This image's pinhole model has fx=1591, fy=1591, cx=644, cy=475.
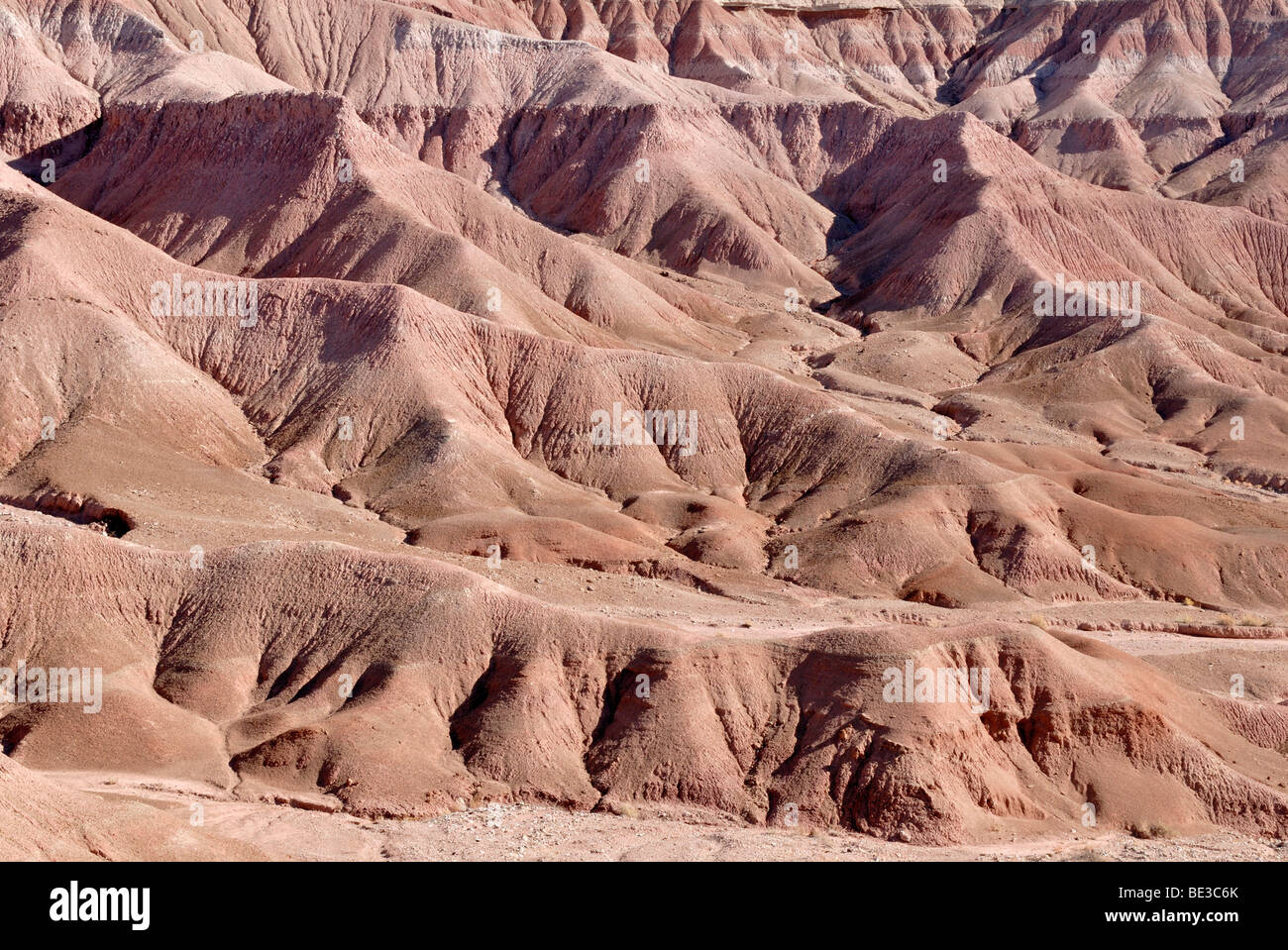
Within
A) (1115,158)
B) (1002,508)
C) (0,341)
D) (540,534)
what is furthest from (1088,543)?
(1115,158)

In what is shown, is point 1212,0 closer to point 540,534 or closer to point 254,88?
point 254,88

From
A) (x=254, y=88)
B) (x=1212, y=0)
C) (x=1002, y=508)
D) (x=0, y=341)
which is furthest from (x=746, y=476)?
(x=1212, y=0)

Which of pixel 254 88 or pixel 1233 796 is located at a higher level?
pixel 254 88

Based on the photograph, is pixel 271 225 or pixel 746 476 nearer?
pixel 746 476

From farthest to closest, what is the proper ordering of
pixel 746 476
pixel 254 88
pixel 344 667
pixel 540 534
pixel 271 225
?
pixel 254 88 < pixel 271 225 < pixel 746 476 < pixel 540 534 < pixel 344 667

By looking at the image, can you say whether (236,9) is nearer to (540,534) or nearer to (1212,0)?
(540,534)

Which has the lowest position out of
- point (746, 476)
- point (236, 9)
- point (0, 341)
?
point (746, 476)

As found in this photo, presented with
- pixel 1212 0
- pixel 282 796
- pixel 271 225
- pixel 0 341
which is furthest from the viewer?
pixel 1212 0
